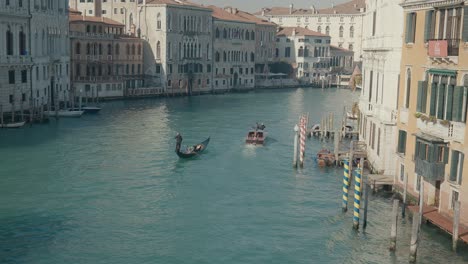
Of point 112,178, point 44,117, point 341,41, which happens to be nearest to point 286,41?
point 341,41

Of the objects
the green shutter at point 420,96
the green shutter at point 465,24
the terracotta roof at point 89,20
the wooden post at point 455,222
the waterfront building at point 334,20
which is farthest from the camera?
the waterfront building at point 334,20

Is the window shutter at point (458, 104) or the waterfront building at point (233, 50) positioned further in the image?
the waterfront building at point (233, 50)

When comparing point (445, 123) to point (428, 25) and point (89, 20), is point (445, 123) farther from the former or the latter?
point (89, 20)

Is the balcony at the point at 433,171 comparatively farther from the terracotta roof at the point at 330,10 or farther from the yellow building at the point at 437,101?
the terracotta roof at the point at 330,10

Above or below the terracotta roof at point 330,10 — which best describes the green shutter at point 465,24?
below

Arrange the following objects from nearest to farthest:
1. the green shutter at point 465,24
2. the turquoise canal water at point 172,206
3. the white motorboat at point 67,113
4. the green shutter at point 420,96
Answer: the green shutter at point 465,24, the turquoise canal water at point 172,206, the green shutter at point 420,96, the white motorboat at point 67,113

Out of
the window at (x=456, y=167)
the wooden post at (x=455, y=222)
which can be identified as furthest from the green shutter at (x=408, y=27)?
the wooden post at (x=455, y=222)

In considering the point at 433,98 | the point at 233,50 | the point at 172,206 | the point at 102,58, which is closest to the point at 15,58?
the point at 102,58
